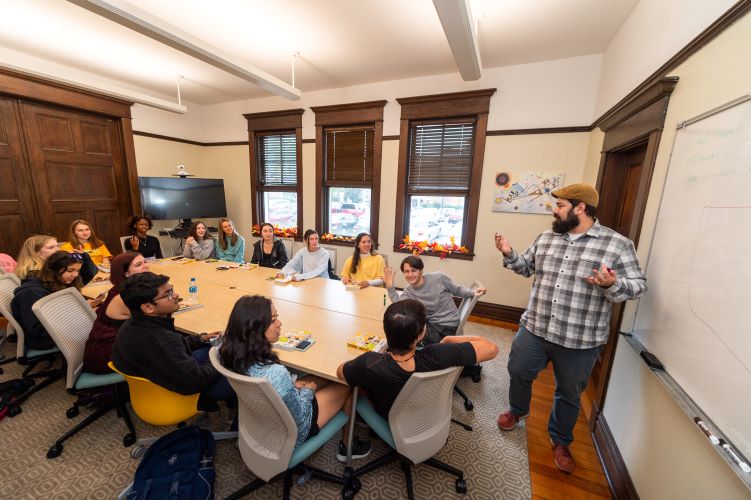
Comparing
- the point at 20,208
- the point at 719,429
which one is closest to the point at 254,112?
the point at 20,208

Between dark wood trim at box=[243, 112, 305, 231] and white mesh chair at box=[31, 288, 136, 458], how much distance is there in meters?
3.13

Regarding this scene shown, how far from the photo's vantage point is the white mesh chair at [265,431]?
3.57 feet

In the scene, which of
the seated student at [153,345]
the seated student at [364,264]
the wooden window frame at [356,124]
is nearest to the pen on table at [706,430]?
the seated student at [153,345]

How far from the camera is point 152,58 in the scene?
3424 mm

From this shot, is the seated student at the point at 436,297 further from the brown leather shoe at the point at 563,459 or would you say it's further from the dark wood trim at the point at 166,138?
the dark wood trim at the point at 166,138

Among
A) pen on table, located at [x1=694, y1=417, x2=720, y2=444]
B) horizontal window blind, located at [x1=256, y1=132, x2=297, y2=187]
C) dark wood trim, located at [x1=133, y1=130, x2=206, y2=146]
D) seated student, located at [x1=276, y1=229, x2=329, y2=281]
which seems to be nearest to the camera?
pen on table, located at [x1=694, y1=417, x2=720, y2=444]

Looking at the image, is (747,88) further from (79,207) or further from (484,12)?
(79,207)

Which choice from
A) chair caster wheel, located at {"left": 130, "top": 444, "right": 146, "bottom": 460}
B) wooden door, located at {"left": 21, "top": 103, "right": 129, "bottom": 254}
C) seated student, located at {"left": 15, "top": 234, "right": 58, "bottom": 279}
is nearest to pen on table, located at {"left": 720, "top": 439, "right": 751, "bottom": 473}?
chair caster wheel, located at {"left": 130, "top": 444, "right": 146, "bottom": 460}

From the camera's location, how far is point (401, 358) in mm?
1296

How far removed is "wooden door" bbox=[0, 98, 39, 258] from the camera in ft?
11.1

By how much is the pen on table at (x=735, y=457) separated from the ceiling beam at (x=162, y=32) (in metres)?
3.43

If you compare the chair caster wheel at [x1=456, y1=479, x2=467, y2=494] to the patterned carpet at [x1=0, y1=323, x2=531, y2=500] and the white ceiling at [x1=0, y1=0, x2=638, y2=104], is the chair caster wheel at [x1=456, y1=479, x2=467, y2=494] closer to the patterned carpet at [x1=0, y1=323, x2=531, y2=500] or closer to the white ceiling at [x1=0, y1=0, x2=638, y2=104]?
the patterned carpet at [x1=0, y1=323, x2=531, y2=500]

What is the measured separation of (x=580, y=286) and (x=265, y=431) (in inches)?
70.0

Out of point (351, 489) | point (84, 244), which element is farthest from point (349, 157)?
point (351, 489)
